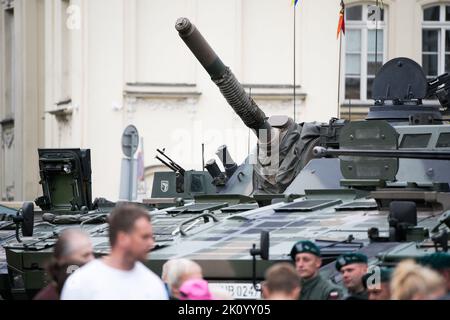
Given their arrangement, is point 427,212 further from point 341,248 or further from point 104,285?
point 104,285

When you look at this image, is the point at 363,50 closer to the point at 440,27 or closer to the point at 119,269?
the point at 440,27

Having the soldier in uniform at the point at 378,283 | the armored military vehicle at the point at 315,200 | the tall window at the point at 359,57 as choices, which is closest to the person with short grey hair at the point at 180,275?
the soldier in uniform at the point at 378,283

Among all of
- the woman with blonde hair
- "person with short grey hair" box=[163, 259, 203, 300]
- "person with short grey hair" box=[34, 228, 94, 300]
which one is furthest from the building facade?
the woman with blonde hair

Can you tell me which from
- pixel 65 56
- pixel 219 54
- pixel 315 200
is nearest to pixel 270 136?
pixel 315 200

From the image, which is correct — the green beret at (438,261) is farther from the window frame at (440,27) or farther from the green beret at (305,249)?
the window frame at (440,27)

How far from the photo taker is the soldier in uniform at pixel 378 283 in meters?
11.1

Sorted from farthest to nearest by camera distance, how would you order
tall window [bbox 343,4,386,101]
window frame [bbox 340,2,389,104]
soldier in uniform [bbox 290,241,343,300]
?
tall window [bbox 343,4,386,101] → window frame [bbox 340,2,389,104] → soldier in uniform [bbox 290,241,343,300]

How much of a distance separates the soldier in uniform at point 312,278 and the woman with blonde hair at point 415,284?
1.85m

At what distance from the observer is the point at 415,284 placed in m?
9.27

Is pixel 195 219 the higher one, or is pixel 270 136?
pixel 270 136

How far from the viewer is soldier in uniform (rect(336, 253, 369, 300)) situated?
11492 mm

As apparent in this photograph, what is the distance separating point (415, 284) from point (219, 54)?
1020 inches

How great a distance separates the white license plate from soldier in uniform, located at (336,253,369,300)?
5.05 feet

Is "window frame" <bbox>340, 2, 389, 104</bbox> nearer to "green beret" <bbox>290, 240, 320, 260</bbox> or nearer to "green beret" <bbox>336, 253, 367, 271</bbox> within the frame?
"green beret" <bbox>290, 240, 320, 260</bbox>
